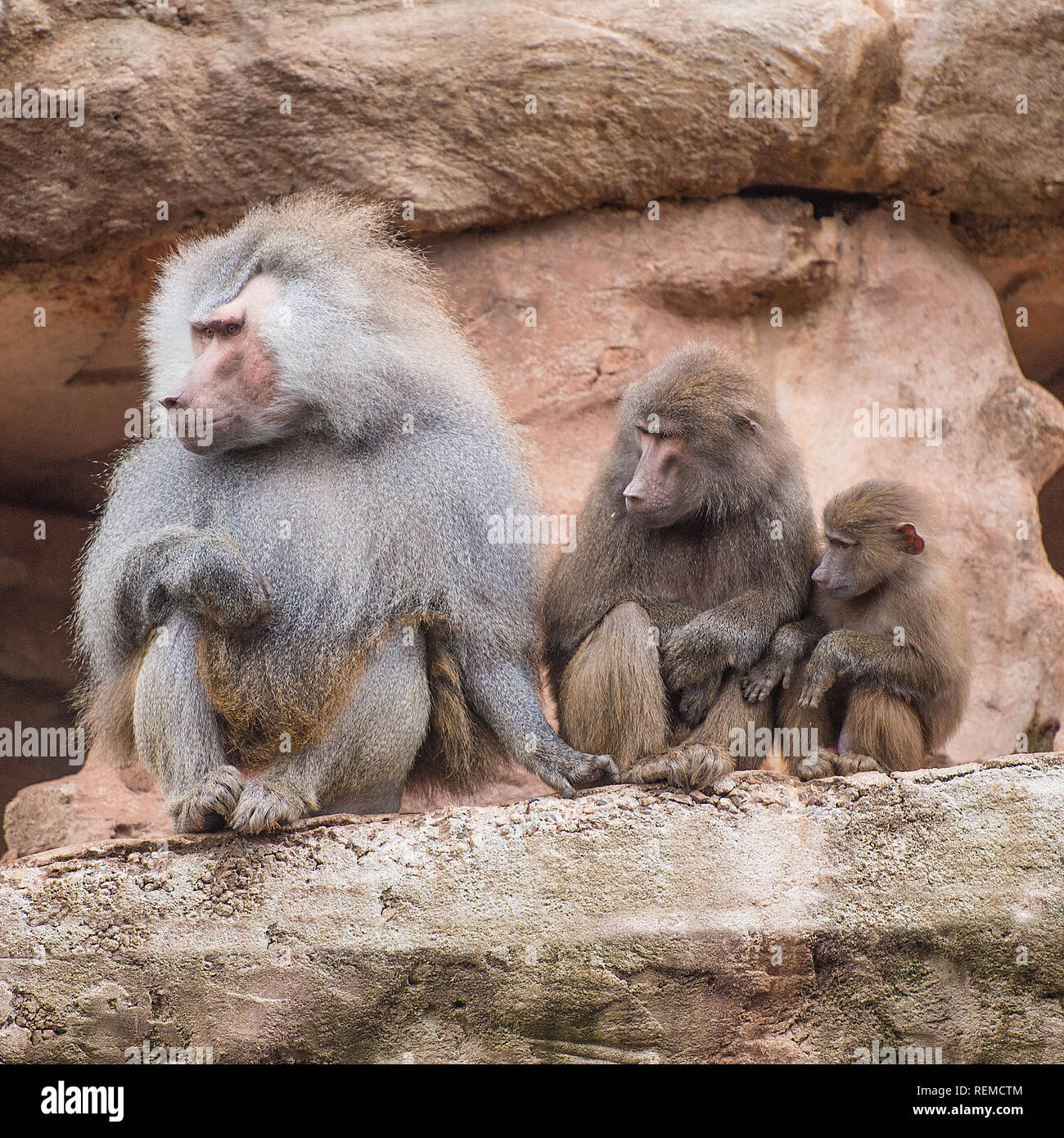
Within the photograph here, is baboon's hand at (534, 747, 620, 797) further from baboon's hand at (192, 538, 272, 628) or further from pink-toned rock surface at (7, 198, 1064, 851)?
pink-toned rock surface at (7, 198, 1064, 851)

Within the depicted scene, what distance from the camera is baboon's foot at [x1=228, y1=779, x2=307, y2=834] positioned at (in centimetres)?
386

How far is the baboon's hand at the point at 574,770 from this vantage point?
403 centimetres

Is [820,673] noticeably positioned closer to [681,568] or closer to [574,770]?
[681,568]

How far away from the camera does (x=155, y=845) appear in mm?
3885

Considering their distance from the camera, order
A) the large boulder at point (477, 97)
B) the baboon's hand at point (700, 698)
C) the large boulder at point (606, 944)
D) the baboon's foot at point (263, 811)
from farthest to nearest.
→ the large boulder at point (477, 97) → the baboon's hand at point (700, 698) → the baboon's foot at point (263, 811) → the large boulder at point (606, 944)

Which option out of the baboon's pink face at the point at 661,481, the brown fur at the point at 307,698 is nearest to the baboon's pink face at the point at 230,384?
the brown fur at the point at 307,698

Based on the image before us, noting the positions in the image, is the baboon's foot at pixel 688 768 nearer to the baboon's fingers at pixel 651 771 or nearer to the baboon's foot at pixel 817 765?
the baboon's fingers at pixel 651 771

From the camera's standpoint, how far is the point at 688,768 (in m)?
3.90

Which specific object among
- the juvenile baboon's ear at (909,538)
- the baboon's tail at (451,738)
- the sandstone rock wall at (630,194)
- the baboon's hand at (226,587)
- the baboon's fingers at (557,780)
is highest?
the sandstone rock wall at (630,194)

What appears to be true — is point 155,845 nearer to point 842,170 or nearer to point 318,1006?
point 318,1006

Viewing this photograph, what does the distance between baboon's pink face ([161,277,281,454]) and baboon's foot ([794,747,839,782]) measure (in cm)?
178

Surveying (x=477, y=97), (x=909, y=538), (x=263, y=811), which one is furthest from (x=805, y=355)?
(x=263, y=811)

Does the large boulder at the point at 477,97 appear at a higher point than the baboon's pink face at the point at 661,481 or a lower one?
higher

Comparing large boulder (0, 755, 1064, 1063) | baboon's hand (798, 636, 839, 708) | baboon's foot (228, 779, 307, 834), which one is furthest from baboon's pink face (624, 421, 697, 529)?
baboon's foot (228, 779, 307, 834)
